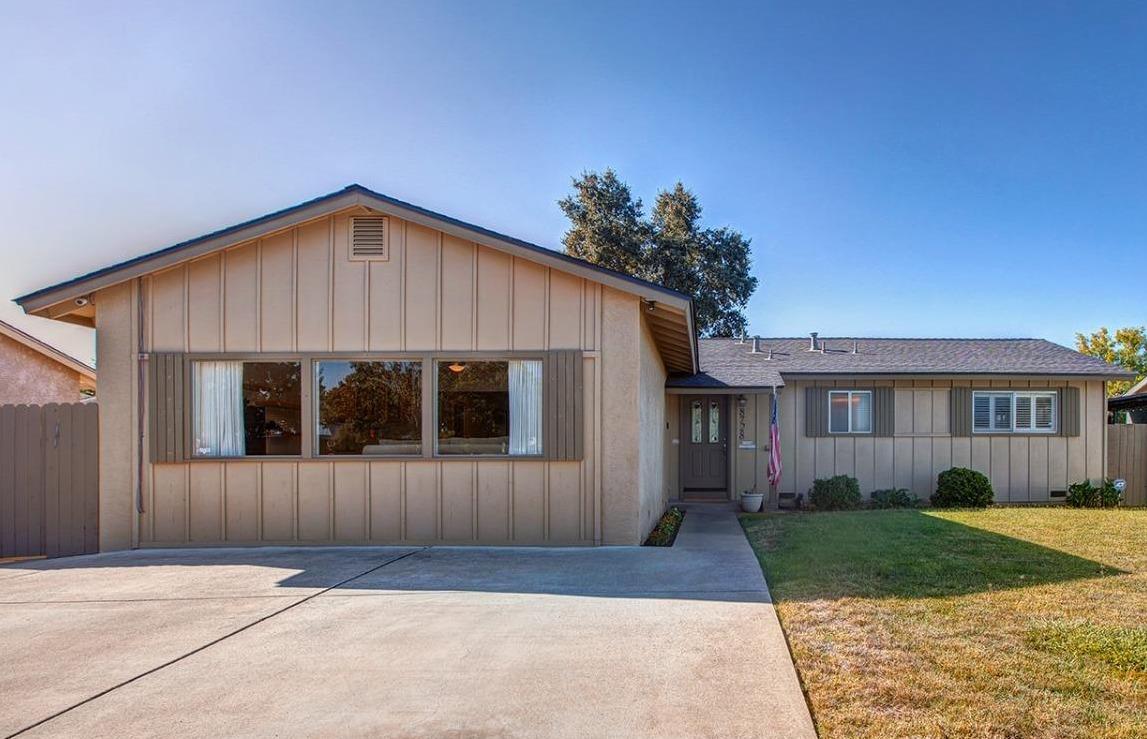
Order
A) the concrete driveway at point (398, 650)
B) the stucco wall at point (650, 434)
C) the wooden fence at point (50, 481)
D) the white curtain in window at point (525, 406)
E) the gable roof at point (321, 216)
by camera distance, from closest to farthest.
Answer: the concrete driveway at point (398, 650), the gable roof at point (321, 216), the white curtain in window at point (525, 406), the wooden fence at point (50, 481), the stucco wall at point (650, 434)

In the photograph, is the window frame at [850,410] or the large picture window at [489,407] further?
the window frame at [850,410]

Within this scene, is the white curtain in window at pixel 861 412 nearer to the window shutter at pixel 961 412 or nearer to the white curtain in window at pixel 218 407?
the window shutter at pixel 961 412

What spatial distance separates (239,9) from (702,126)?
8812mm

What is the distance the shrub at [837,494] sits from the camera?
1330 cm

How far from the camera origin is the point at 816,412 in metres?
14.3

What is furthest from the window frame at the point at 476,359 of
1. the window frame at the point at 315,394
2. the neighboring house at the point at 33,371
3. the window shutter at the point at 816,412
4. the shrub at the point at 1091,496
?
the shrub at the point at 1091,496

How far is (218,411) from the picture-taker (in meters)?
8.54

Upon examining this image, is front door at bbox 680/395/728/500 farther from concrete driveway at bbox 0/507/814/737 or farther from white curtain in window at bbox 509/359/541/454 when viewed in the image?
concrete driveway at bbox 0/507/814/737

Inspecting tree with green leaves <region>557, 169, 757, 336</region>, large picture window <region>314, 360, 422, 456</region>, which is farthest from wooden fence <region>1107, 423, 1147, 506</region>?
tree with green leaves <region>557, 169, 757, 336</region>

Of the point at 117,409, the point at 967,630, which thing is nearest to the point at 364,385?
the point at 117,409

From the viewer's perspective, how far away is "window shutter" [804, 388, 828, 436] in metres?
14.3

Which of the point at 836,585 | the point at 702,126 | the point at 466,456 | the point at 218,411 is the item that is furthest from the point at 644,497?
the point at 702,126

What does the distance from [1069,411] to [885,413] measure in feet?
12.0

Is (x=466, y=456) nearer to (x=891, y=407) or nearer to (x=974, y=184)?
(x=891, y=407)
